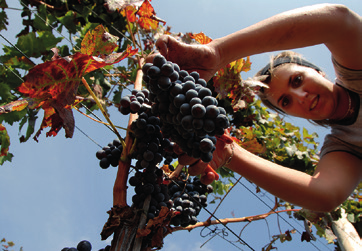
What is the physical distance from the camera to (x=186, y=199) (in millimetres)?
1814

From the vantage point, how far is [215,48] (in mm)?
1061

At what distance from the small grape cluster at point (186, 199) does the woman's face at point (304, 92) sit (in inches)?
35.8

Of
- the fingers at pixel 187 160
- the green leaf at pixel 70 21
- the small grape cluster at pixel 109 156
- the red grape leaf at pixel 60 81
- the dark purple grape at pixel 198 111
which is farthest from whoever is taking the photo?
the green leaf at pixel 70 21

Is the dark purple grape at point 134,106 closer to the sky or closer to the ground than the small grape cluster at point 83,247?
closer to the sky

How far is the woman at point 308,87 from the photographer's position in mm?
1063

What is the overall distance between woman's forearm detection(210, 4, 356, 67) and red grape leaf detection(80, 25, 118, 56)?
1.45ft

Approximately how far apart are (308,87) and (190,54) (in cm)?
91

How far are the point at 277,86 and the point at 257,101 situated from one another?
Answer: 1221 mm

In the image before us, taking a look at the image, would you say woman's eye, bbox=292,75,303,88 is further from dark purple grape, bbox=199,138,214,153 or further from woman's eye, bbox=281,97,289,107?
dark purple grape, bbox=199,138,214,153

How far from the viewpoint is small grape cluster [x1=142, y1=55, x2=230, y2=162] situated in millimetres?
807

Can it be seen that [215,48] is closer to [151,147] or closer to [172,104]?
[172,104]

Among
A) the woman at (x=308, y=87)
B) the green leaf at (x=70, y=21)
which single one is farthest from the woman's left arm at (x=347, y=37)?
the green leaf at (x=70, y=21)

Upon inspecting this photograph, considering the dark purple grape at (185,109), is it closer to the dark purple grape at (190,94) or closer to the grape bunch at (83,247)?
the dark purple grape at (190,94)

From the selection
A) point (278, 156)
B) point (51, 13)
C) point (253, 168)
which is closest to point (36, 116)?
point (51, 13)
